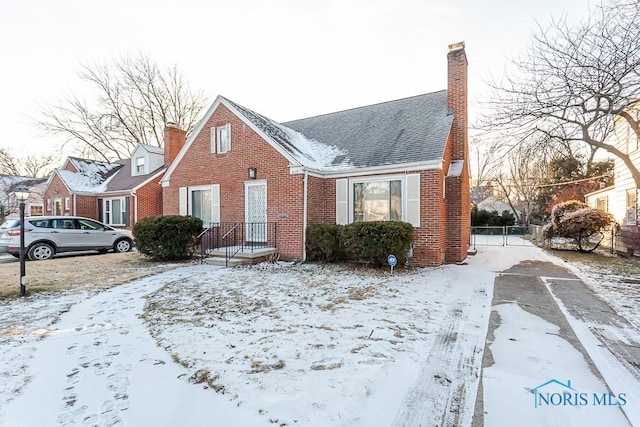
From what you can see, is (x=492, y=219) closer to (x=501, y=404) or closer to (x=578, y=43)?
(x=578, y=43)

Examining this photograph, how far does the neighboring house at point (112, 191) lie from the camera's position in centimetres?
1775

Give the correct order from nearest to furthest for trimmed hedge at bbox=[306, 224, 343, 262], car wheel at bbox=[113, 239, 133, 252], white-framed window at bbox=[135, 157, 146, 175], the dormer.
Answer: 1. trimmed hedge at bbox=[306, 224, 343, 262]
2. car wheel at bbox=[113, 239, 133, 252]
3. the dormer
4. white-framed window at bbox=[135, 157, 146, 175]

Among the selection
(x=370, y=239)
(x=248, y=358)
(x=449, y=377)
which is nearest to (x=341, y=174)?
(x=370, y=239)

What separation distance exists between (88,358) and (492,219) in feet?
102

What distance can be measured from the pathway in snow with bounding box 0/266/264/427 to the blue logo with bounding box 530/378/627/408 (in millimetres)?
2408

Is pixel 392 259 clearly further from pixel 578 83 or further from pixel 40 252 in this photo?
pixel 40 252

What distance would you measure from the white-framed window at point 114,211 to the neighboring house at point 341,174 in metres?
8.22

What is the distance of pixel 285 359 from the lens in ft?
10.8

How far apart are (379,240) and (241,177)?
5.55m

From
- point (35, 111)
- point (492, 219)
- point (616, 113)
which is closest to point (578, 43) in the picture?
point (616, 113)

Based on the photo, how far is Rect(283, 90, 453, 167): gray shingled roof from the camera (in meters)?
9.78

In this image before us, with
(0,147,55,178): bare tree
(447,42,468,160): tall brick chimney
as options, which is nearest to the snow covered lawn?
(447,42,468,160): tall brick chimney

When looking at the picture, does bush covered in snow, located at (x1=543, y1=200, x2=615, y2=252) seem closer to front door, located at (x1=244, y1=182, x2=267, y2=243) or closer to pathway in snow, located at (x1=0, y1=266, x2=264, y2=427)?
front door, located at (x1=244, y1=182, x2=267, y2=243)

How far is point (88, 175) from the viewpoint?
20.6 metres
